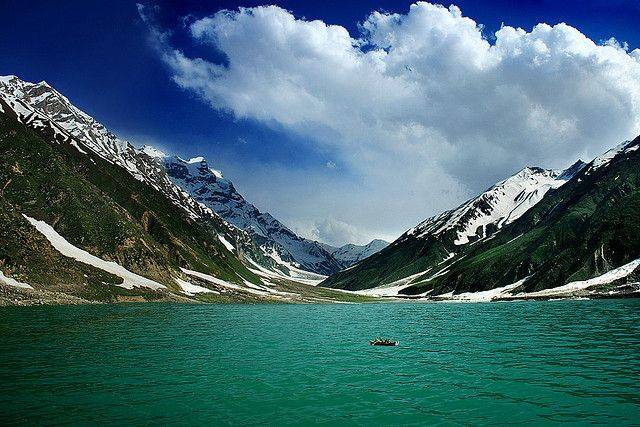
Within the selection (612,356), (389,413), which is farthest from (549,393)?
(612,356)

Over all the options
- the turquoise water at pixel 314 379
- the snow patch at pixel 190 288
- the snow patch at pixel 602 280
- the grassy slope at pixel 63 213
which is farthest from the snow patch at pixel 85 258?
the snow patch at pixel 602 280

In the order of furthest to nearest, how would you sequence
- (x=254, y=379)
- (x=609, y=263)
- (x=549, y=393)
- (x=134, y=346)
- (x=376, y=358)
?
(x=609, y=263) < (x=134, y=346) < (x=376, y=358) < (x=254, y=379) < (x=549, y=393)

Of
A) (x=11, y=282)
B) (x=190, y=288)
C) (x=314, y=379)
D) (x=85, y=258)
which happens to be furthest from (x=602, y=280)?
(x=11, y=282)

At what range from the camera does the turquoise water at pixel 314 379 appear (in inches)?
867

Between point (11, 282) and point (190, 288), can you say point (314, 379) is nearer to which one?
point (11, 282)

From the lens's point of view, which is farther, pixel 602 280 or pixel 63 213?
pixel 602 280

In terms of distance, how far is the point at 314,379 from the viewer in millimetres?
30594

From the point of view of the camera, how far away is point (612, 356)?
3712 cm

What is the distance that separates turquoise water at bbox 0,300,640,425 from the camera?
22016 mm

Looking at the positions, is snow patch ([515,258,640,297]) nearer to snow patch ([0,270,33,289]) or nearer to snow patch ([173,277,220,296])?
snow patch ([173,277,220,296])

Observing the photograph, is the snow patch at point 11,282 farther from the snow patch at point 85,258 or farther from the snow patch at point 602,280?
the snow patch at point 602,280

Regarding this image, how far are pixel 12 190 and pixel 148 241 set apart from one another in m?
54.8

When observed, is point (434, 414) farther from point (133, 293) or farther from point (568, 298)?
point (568, 298)

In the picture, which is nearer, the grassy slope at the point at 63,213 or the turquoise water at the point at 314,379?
the turquoise water at the point at 314,379
